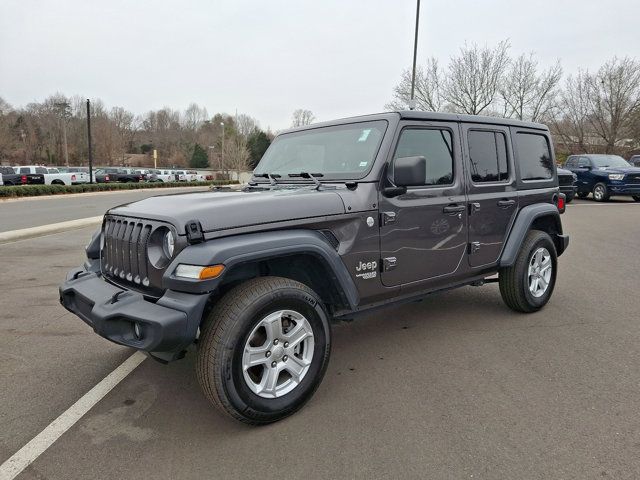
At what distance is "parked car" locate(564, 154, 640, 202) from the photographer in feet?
59.2

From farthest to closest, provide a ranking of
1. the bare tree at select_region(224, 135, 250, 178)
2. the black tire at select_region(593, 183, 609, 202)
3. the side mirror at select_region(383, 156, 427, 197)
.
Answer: the bare tree at select_region(224, 135, 250, 178), the black tire at select_region(593, 183, 609, 202), the side mirror at select_region(383, 156, 427, 197)

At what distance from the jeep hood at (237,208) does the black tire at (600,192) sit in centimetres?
1919

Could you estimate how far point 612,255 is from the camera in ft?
26.9

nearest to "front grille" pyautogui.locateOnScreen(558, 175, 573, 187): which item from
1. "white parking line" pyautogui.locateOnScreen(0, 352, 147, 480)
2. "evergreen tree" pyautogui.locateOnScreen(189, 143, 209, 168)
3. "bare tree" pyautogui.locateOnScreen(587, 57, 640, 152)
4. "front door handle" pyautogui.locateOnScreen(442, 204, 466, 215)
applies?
"front door handle" pyautogui.locateOnScreen(442, 204, 466, 215)

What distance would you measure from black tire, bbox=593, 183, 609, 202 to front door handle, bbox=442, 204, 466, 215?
17.9 metres

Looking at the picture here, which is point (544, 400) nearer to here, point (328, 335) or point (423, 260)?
point (423, 260)

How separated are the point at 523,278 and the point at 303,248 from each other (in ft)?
9.09

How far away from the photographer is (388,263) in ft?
11.4

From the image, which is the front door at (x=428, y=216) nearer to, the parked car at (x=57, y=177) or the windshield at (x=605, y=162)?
the windshield at (x=605, y=162)

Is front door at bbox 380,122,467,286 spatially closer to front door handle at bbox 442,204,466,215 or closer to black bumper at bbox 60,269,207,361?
front door handle at bbox 442,204,466,215

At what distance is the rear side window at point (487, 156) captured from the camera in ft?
13.9

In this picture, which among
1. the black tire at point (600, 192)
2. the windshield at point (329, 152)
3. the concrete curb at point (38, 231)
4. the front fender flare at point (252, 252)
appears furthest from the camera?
the black tire at point (600, 192)

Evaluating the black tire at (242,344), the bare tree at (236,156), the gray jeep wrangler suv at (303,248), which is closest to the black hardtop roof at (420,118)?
the gray jeep wrangler suv at (303,248)

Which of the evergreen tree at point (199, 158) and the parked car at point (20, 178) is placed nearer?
the parked car at point (20, 178)
